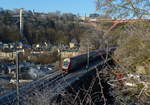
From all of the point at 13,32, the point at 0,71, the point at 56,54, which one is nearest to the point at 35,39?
the point at 13,32

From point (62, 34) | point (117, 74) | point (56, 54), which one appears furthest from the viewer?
point (62, 34)

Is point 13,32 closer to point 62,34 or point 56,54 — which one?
point 62,34

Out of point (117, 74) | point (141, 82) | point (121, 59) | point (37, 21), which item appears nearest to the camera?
point (141, 82)

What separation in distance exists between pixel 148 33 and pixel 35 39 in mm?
30908

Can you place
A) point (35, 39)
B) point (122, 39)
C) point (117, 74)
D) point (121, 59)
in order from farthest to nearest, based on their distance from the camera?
point (35, 39) → point (122, 39) → point (121, 59) → point (117, 74)

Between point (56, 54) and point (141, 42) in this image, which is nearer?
point (141, 42)

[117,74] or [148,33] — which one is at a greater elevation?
[148,33]

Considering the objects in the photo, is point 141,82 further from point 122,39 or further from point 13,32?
point 13,32

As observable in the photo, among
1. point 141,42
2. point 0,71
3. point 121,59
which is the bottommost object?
point 0,71

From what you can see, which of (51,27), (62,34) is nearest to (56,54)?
(62,34)

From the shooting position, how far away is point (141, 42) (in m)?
2.99

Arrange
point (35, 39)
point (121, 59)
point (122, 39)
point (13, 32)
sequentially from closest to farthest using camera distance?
point (121, 59) < point (122, 39) < point (13, 32) < point (35, 39)

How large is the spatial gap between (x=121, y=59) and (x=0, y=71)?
12.4 m

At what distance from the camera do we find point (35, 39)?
33062mm
